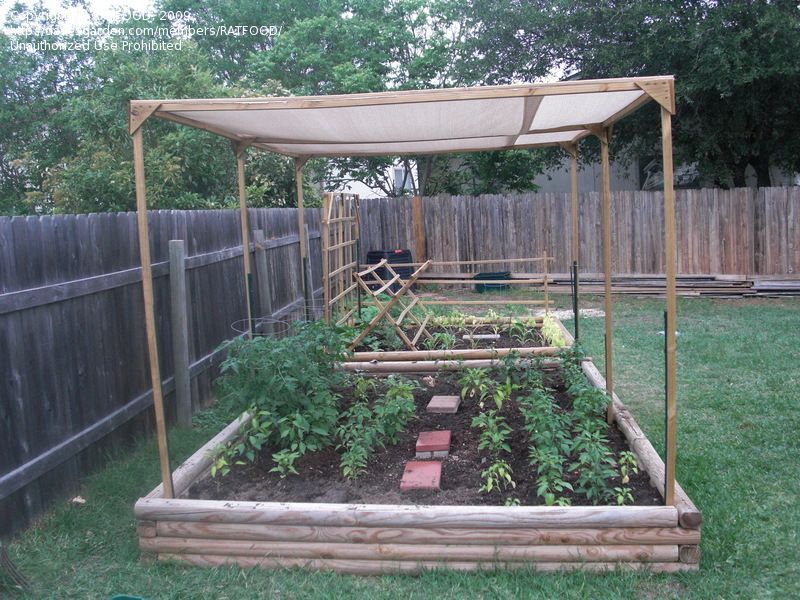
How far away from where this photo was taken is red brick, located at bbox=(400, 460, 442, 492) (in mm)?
4094

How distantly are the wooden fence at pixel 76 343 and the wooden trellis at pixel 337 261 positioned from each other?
4.04 ft

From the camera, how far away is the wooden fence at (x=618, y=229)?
1229cm

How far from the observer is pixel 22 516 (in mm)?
3977

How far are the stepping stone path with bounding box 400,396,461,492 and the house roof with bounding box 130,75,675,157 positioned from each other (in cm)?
195

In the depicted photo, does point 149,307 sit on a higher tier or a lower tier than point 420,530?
higher

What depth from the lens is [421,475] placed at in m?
4.24

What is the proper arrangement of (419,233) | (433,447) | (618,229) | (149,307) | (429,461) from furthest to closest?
(419,233)
(618,229)
(433,447)
(429,461)
(149,307)

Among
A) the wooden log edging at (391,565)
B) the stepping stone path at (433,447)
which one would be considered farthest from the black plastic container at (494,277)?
the wooden log edging at (391,565)

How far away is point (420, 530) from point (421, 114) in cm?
227

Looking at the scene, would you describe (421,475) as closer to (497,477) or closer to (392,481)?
(392,481)

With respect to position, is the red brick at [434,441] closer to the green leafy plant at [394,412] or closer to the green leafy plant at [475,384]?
the green leafy plant at [394,412]

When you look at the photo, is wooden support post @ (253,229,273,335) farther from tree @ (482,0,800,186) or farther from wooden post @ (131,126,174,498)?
tree @ (482,0,800,186)

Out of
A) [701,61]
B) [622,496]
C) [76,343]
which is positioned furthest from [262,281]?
[701,61]

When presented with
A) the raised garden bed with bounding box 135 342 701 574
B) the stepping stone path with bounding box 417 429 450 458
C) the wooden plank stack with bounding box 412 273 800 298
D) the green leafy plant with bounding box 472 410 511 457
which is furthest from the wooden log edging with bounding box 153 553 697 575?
the wooden plank stack with bounding box 412 273 800 298
